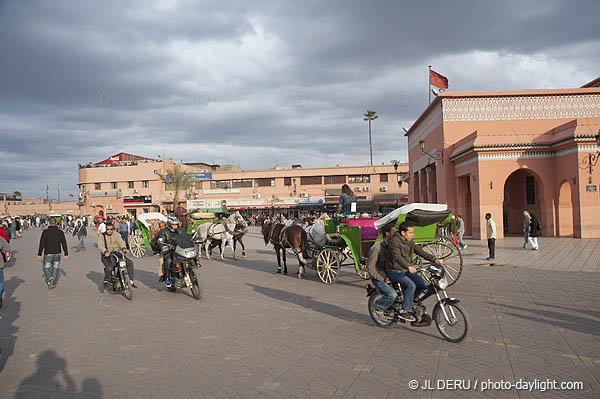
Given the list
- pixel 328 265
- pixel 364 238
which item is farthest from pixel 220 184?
pixel 364 238

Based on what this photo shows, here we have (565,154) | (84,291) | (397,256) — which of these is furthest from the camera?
(565,154)

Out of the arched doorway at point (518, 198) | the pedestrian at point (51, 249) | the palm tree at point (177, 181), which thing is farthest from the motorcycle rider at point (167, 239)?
the palm tree at point (177, 181)

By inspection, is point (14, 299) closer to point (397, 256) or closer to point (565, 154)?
point (397, 256)

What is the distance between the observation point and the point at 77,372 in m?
5.27

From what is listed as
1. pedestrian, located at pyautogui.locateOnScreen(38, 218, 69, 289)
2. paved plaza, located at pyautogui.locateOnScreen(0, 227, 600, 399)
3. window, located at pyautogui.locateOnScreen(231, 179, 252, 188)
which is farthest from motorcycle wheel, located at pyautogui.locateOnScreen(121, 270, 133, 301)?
window, located at pyautogui.locateOnScreen(231, 179, 252, 188)

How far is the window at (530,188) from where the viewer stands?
26.0 m

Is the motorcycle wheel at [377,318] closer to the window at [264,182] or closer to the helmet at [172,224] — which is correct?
the helmet at [172,224]

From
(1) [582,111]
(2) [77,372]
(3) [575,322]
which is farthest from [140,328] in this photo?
(1) [582,111]

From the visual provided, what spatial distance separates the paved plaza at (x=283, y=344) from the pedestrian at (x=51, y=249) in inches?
17.9

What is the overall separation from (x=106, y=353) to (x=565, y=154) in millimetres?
22459

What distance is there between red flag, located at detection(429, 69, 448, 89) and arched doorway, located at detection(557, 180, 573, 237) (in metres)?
11.3

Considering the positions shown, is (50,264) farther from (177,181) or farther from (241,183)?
(177,181)

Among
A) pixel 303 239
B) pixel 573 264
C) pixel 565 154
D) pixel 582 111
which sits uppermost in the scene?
pixel 582 111

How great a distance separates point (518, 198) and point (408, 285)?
23.3 metres
